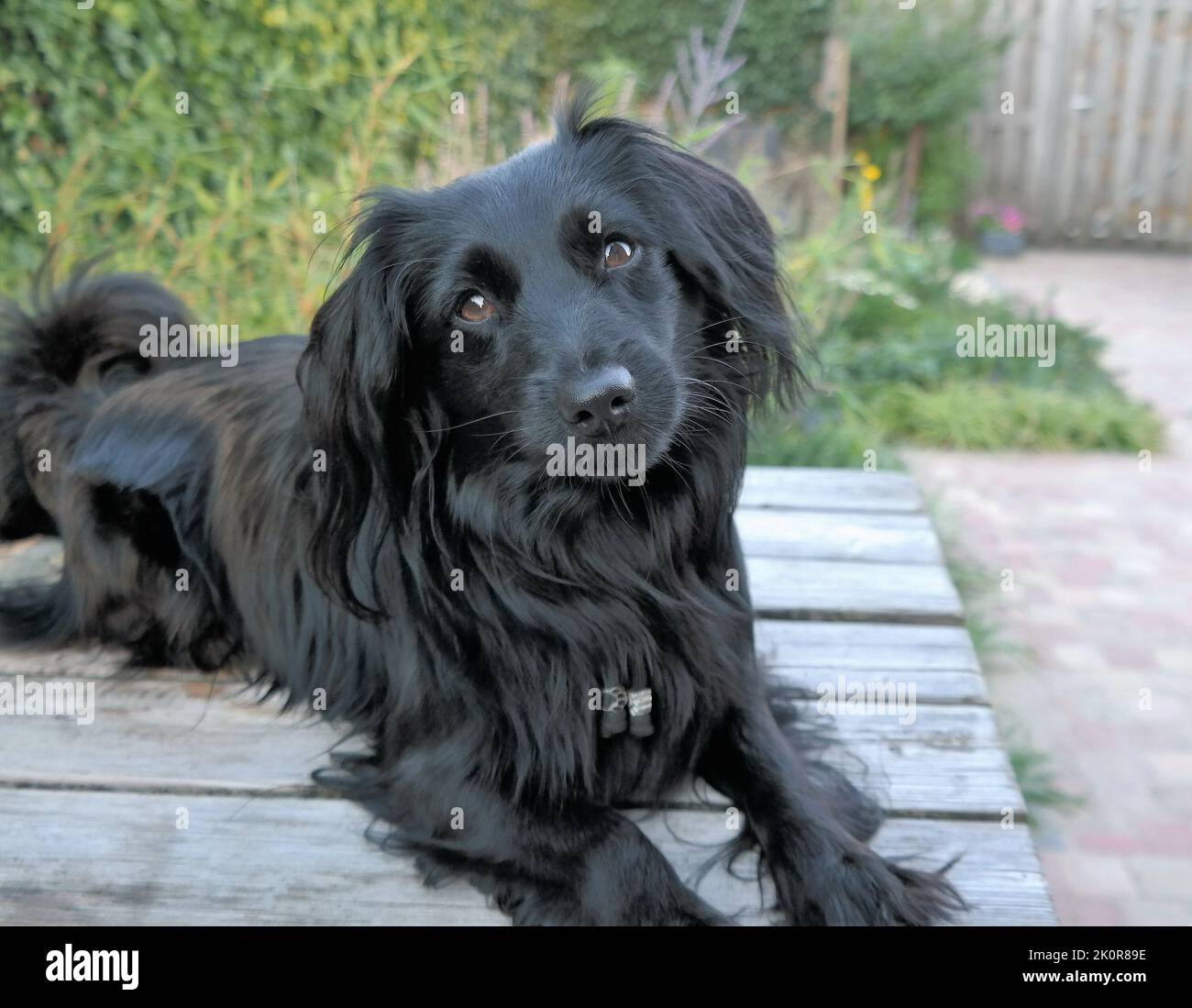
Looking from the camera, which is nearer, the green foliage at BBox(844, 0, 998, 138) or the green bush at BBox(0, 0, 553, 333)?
the green bush at BBox(0, 0, 553, 333)

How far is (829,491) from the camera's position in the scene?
3602mm

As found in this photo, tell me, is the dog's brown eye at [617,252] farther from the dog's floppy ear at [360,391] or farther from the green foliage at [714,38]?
the green foliage at [714,38]

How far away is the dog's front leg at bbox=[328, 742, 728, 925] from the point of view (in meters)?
1.76

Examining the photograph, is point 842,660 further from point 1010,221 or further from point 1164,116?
point 1164,116

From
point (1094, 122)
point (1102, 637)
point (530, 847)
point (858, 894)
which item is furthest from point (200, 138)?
point (1094, 122)

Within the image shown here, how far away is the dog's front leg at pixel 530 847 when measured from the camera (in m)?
1.76

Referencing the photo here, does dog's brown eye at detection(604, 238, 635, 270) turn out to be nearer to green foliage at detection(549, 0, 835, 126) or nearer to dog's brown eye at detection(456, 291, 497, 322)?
dog's brown eye at detection(456, 291, 497, 322)

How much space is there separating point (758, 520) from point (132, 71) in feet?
10.1

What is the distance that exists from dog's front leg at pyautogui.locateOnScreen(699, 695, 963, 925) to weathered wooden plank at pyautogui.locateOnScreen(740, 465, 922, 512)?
1.44m

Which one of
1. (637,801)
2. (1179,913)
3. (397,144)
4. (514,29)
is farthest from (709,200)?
(514,29)

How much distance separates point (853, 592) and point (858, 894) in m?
1.17


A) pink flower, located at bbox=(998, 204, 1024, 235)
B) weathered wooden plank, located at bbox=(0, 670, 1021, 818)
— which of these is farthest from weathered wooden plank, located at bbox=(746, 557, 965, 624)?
pink flower, located at bbox=(998, 204, 1024, 235)

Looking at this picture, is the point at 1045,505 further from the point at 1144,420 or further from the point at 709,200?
the point at 709,200

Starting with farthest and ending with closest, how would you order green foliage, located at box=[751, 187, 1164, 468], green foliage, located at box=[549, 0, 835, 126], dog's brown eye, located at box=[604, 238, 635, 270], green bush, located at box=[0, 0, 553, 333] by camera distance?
green foliage, located at box=[549, 0, 835, 126]
green foliage, located at box=[751, 187, 1164, 468]
green bush, located at box=[0, 0, 553, 333]
dog's brown eye, located at box=[604, 238, 635, 270]
